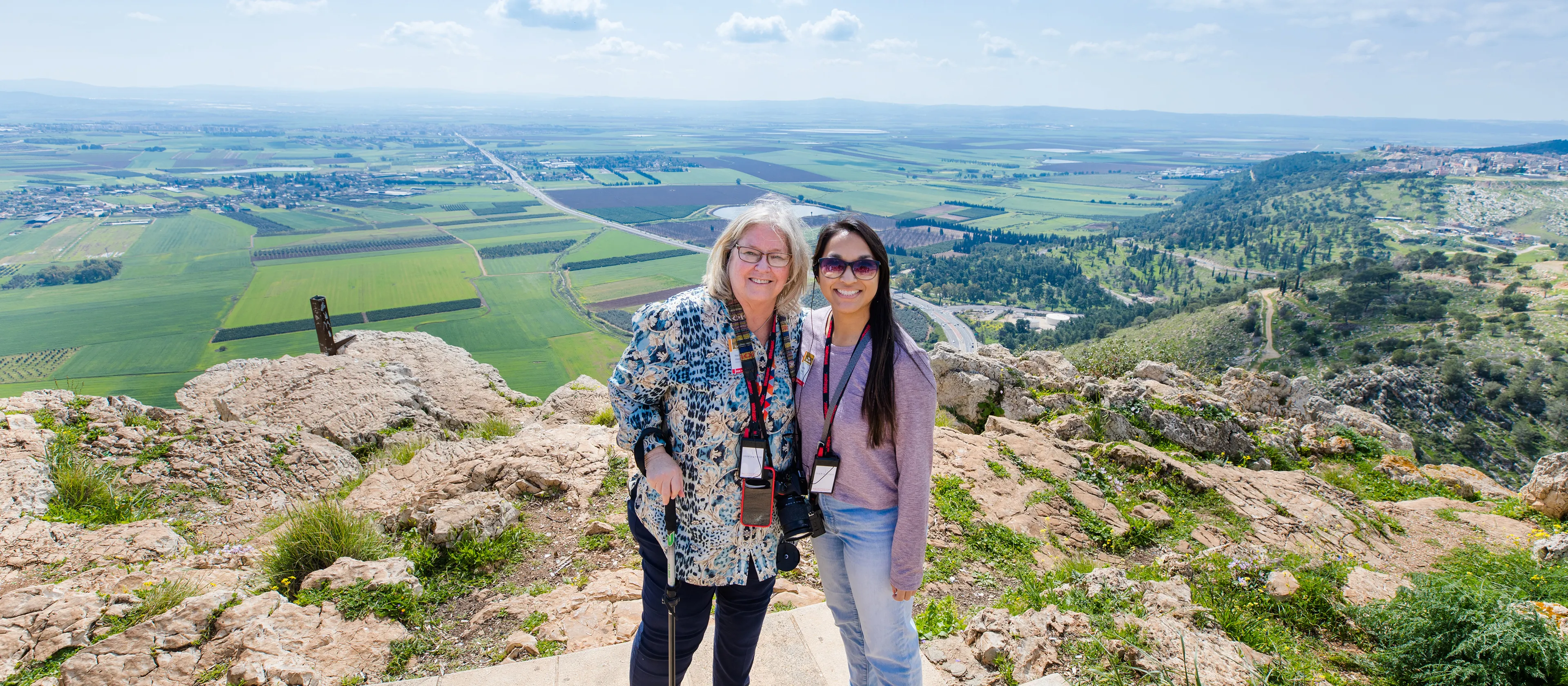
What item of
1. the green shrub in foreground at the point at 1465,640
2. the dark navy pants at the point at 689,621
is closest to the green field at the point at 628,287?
the dark navy pants at the point at 689,621

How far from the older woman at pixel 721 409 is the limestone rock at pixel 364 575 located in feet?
8.92

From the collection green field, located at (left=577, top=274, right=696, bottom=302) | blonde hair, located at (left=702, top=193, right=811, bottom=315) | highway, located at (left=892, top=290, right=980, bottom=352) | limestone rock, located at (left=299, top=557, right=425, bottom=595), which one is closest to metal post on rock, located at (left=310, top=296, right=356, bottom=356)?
limestone rock, located at (left=299, top=557, right=425, bottom=595)

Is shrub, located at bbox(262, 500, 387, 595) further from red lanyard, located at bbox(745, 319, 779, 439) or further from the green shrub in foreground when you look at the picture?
the green shrub in foreground

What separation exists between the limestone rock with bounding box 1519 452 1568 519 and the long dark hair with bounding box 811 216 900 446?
9904 mm

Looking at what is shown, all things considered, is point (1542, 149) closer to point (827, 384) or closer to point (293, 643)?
point (827, 384)

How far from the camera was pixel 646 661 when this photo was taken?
276 cm

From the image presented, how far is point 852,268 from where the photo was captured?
8.31 feet

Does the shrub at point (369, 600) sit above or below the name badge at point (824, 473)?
below

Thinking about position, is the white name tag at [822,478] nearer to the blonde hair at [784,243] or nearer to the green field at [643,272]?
the blonde hair at [784,243]

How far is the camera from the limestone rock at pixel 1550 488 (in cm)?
750

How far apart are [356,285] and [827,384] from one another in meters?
62.0

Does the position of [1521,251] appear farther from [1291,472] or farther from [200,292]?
[200,292]

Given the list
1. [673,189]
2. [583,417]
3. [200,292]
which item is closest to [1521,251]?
[583,417]

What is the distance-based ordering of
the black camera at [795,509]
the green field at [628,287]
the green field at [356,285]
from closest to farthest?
the black camera at [795,509], the green field at [356,285], the green field at [628,287]
